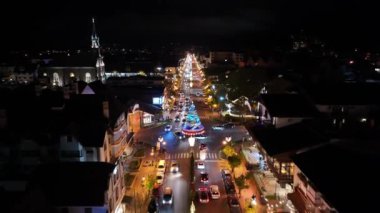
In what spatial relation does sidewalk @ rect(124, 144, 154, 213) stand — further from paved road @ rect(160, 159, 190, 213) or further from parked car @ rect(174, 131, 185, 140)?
parked car @ rect(174, 131, 185, 140)

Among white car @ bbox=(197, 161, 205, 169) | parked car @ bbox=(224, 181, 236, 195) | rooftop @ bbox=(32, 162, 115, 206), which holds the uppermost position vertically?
rooftop @ bbox=(32, 162, 115, 206)

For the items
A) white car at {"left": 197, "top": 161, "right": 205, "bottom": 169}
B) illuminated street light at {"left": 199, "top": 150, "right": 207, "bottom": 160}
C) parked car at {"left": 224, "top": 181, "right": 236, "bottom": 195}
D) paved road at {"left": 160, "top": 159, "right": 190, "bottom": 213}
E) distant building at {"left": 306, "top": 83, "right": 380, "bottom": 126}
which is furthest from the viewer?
illuminated street light at {"left": 199, "top": 150, "right": 207, "bottom": 160}

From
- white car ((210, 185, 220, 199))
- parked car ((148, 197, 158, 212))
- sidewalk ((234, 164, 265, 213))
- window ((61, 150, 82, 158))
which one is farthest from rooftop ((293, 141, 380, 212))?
window ((61, 150, 82, 158))

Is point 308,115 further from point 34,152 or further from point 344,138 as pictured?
point 34,152

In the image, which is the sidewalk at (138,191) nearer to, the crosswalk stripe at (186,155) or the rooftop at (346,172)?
the crosswalk stripe at (186,155)

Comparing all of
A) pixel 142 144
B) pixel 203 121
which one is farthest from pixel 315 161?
pixel 203 121

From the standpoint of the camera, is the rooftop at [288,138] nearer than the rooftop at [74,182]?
No

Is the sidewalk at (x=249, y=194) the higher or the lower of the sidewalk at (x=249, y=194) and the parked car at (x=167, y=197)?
the lower

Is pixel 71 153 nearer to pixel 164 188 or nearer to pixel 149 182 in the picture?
pixel 149 182

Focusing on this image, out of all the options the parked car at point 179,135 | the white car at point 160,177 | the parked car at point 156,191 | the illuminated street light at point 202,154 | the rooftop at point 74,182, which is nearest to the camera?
the rooftop at point 74,182

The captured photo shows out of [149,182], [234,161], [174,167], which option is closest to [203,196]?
[149,182]

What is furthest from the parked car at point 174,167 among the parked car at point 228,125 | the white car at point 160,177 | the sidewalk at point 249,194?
the parked car at point 228,125
